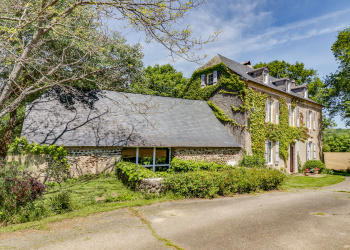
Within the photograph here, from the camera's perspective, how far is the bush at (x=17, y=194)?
580 cm

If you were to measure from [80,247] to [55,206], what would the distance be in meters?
2.91

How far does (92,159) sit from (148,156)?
352cm

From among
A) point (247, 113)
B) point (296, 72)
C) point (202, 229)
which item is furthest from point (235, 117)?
point (296, 72)

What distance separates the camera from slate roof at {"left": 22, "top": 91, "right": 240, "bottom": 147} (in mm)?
11477

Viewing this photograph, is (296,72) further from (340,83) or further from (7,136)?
(7,136)

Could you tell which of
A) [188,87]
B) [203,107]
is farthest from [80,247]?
[188,87]

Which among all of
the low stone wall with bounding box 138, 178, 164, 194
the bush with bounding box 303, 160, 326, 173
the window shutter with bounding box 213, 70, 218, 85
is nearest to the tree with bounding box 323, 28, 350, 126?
the bush with bounding box 303, 160, 326, 173

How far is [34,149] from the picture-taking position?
10.1 metres

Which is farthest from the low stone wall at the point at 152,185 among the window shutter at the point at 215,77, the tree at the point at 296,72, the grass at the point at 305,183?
the tree at the point at 296,72

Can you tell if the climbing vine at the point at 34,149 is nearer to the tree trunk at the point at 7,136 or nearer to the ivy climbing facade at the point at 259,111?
the tree trunk at the point at 7,136

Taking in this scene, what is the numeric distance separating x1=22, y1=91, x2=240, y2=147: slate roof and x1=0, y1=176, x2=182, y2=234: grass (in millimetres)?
2217

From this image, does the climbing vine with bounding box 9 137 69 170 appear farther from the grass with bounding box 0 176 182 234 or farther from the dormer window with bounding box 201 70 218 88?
the dormer window with bounding box 201 70 218 88

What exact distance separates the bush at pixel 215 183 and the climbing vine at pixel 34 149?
5913mm

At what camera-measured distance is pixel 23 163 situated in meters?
10.2
